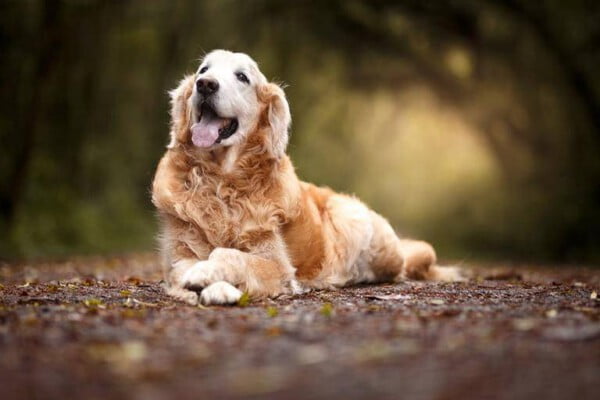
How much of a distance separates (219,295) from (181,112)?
181 centimetres

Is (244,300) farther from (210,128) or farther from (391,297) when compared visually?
(210,128)

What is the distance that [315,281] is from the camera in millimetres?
6973

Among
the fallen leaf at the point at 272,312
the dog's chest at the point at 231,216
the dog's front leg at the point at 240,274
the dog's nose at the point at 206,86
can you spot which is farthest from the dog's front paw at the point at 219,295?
the dog's nose at the point at 206,86

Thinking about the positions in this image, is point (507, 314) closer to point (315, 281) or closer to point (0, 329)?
point (315, 281)

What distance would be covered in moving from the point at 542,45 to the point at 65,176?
33.0 ft

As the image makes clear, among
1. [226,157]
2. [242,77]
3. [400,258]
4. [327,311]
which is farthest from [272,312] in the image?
[400,258]

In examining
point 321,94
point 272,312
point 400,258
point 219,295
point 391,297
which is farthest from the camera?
point 321,94

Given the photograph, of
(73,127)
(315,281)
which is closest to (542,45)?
(73,127)

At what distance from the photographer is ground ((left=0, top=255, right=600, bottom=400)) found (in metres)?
3.21

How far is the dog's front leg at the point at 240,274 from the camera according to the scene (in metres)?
5.59

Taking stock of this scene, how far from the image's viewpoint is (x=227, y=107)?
641cm

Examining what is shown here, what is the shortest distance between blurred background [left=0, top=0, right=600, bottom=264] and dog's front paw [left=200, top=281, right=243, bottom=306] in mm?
8742

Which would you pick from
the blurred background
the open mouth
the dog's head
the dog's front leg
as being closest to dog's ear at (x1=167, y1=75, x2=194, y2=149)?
the dog's head

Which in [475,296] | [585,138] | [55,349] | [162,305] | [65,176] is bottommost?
[55,349]
